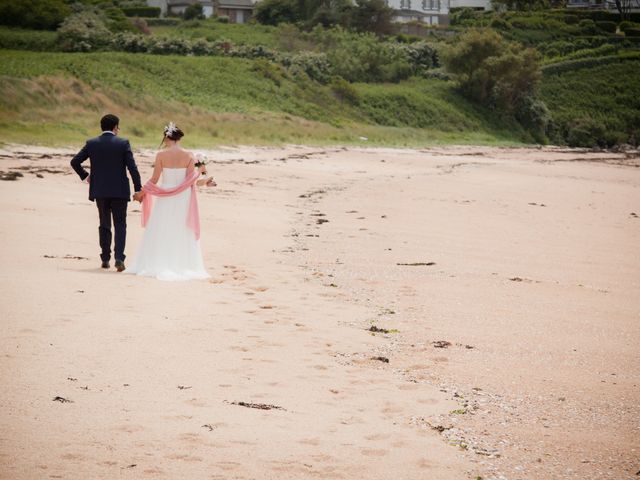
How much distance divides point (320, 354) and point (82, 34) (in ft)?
182

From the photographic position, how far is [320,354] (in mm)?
8570

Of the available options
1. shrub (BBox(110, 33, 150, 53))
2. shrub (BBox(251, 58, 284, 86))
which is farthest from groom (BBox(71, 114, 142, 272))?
shrub (BBox(251, 58, 284, 86))

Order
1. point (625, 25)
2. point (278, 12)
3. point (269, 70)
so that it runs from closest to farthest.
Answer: point (269, 70) < point (278, 12) < point (625, 25)

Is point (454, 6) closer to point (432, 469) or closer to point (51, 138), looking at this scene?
point (51, 138)

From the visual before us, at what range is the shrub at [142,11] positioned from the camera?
86.4 metres

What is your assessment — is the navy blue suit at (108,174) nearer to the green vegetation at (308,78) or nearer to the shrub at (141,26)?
the green vegetation at (308,78)

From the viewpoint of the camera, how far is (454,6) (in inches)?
4953

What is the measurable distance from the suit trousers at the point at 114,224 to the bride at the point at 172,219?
0.81ft

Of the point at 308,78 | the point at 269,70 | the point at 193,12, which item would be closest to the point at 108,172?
the point at 269,70

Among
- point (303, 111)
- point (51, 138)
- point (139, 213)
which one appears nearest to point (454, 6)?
point (303, 111)

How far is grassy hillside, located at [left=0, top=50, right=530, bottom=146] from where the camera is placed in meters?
A: 39.1

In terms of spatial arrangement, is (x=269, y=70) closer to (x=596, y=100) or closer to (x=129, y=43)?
(x=129, y=43)

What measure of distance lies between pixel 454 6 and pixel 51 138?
329 ft

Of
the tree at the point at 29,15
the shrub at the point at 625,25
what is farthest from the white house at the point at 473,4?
the tree at the point at 29,15
